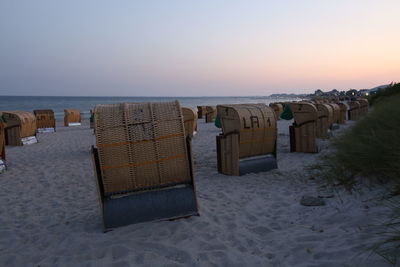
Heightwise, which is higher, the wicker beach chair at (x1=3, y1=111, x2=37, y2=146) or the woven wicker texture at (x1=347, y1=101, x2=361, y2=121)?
the wicker beach chair at (x1=3, y1=111, x2=37, y2=146)

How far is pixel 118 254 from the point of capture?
3.61 m

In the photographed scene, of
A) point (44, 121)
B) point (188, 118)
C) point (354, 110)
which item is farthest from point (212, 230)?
point (354, 110)

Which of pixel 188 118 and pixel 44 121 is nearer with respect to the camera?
pixel 188 118

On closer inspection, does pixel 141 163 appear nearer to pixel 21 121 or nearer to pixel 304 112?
pixel 304 112

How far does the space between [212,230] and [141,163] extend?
3.95ft

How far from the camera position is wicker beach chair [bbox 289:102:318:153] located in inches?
370

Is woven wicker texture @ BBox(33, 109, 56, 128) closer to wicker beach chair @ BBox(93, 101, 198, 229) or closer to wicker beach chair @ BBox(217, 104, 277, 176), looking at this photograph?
wicker beach chair @ BBox(217, 104, 277, 176)

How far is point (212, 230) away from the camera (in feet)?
13.6

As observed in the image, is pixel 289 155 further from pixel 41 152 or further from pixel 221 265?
pixel 41 152

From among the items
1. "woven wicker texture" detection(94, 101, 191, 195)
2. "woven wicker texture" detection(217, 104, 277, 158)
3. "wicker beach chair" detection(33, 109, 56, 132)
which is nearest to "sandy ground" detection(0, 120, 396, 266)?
"woven wicker texture" detection(94, 101, 191, 195)

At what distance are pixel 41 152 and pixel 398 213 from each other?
1120 cm

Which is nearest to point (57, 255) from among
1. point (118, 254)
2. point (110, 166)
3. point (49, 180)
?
point (118, 254)

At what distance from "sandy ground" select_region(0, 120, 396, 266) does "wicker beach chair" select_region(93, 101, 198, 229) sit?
197mm

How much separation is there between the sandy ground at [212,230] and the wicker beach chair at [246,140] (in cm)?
63
